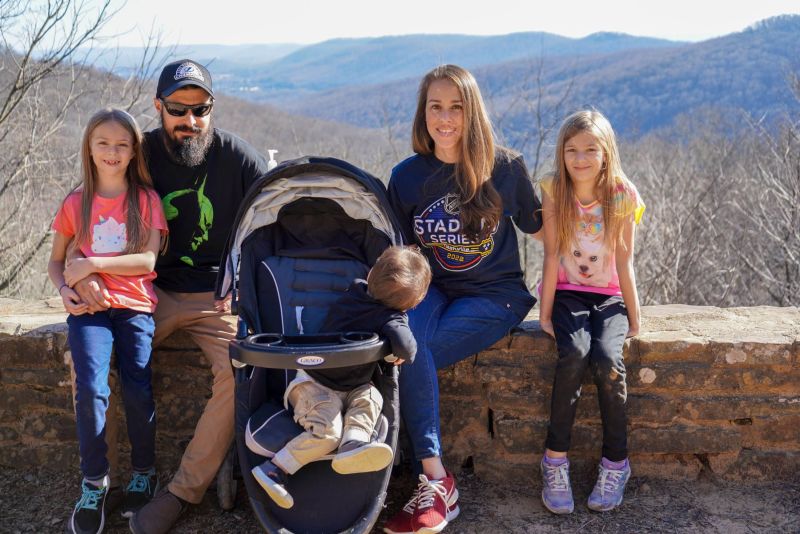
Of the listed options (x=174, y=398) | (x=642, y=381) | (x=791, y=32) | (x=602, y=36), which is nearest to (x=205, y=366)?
(x=174, y=398)

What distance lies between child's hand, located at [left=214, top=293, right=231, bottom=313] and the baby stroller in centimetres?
9

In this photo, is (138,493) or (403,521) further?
(138,493)

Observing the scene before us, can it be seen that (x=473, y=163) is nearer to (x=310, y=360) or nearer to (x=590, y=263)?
(x=590, y=263)

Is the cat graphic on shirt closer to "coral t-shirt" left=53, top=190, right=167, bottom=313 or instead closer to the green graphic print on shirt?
"coral t-shirt" left=53, top=190, right=167, bottom=313

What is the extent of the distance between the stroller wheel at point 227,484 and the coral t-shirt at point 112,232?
780 mm

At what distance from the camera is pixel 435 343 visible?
11.6 feet

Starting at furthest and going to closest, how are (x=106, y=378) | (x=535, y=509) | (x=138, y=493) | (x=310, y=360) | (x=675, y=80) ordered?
(x=675, y=80) < (x=535, y=509) < (x=138, y=493) < (x=106, y=378) < (x=310, y=360)

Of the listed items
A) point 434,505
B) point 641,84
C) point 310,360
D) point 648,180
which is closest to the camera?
point 310,360

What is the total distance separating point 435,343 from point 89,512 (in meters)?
1.65

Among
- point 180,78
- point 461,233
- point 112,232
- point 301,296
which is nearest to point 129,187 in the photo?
point 112,232

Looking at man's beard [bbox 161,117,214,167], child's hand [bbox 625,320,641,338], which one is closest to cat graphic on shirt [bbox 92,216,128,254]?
man's beard [bbox 161,117,214,167]

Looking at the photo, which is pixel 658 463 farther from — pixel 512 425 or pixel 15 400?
pixel 15 400

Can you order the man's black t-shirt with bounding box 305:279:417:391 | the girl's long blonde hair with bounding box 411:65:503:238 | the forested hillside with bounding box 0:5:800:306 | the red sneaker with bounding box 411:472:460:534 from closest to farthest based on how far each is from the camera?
the man's black t-shirt with bounding box 305:279:417:391 < the red sneaker with bounding box 411:472:460:534 < the girl's long blonde hair with bounding box 411:65:503:238 < the forested hillside with bounding box 0:5:800:306

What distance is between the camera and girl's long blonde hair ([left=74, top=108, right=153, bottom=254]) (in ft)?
11.7
